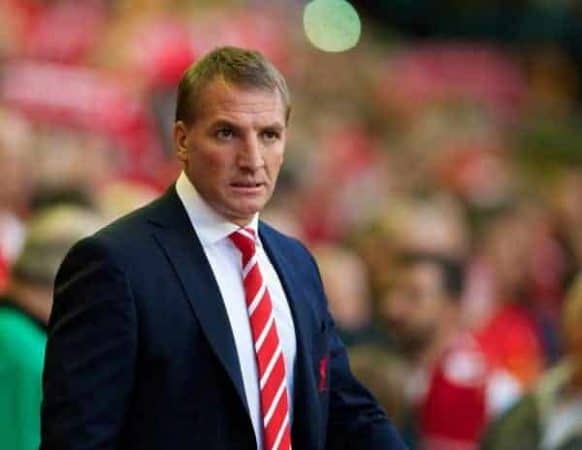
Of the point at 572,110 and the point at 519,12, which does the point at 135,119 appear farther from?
the point at 519,12

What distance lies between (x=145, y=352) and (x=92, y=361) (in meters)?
0.12

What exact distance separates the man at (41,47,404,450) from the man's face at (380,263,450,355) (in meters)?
3.80

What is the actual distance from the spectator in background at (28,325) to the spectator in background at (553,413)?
1.62 meters

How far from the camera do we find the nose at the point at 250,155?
5.25 metres

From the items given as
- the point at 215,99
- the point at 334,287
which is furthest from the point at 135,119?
the point at 215,99

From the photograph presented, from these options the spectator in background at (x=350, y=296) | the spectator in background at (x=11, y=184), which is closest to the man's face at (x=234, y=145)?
Result: the spectator in background at (x=11, y=184)

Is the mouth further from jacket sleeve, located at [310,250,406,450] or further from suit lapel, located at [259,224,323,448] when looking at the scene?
jacket sleeve, located at [310,250,406,450]

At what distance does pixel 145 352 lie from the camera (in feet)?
16.9

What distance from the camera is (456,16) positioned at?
22.0m

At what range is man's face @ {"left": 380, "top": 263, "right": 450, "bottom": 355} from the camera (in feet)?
30.7

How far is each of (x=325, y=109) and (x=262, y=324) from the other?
42.3ft

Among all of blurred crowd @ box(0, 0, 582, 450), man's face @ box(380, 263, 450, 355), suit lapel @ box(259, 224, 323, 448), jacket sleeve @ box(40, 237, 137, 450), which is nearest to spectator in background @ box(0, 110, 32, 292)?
blurred crowd @ box(0, 0, 582, 450)

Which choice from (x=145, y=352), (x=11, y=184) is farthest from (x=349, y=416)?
(x=11, y=184)

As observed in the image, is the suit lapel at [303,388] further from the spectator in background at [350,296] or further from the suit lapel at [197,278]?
the spectator in background at [350,296]
